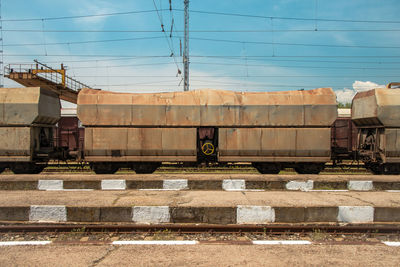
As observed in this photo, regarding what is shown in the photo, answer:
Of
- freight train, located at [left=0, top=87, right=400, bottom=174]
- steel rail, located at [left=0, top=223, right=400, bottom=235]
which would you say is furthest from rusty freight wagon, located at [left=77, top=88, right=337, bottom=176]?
steel rail, located at [left=0, top=223, right=400, bottom=235]

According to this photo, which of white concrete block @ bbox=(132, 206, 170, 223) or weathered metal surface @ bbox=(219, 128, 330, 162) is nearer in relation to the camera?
white concrete block @ bbox=(132, 206, 170, 223)

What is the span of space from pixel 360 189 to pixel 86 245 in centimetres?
726

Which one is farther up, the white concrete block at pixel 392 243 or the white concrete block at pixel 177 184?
the white concrete block at pixel 177 184

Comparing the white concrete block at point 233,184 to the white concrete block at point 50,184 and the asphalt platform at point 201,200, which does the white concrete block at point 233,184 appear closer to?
the asphalt platform at point 201,200

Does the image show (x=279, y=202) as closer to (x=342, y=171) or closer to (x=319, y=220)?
(x=319, y=220)

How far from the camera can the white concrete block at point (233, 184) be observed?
726cm

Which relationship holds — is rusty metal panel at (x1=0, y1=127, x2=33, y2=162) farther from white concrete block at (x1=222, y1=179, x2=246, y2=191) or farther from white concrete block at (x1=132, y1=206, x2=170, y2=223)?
white concrete block at (x1=222, y1=179, x2=246, y2=191)

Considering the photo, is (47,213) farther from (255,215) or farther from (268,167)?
(268,167)

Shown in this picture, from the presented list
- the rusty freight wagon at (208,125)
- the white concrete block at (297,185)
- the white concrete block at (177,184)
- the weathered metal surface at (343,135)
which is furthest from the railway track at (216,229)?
the weathered metal surface at (343,135)

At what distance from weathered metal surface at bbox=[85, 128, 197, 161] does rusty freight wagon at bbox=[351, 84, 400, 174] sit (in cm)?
686

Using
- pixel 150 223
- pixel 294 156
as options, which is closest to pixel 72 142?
pixel 150 223

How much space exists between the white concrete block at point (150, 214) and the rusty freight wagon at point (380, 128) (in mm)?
8739

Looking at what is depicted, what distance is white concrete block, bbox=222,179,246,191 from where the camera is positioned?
7.26 metres

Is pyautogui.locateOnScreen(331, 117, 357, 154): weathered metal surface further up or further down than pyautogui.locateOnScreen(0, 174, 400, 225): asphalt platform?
further up
